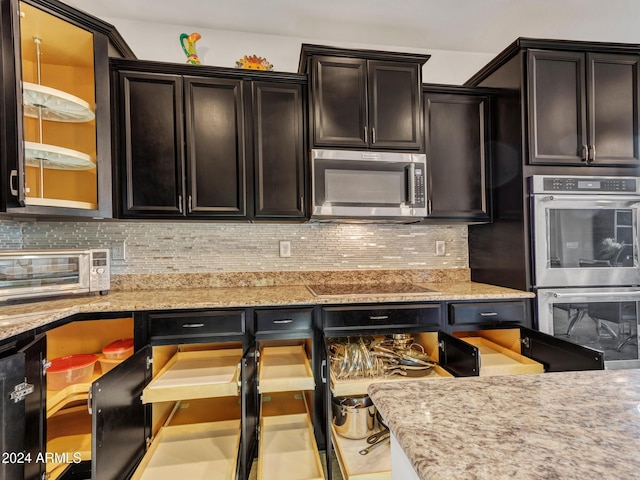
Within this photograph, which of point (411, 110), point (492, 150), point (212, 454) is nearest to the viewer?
point (212, 454)

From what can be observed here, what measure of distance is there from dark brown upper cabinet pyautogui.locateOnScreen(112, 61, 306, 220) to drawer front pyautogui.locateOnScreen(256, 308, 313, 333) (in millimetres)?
620

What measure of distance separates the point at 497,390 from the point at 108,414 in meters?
1.43

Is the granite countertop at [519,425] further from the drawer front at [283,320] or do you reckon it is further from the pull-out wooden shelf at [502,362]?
the pull-out wooden shelf at [502,362]

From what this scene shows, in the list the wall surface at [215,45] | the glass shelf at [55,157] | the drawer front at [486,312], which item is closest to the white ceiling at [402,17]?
the wall surface at [215,45]

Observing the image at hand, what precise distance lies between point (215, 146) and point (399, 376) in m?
1.76

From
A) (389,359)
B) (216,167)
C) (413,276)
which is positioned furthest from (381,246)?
(216,167)

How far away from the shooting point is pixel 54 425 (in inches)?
66.1

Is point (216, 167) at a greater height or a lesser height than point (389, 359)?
greater

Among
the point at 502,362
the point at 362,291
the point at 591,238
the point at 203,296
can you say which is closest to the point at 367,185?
the point at 362,291

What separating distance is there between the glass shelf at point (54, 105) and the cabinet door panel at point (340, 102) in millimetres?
1310

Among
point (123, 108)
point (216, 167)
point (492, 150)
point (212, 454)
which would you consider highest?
point (123, 108)

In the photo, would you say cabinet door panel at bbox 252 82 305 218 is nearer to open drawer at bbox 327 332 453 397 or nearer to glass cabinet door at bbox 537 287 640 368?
open drawer at bbox 327 332 453 397

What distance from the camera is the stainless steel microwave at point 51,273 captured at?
4.80 ft

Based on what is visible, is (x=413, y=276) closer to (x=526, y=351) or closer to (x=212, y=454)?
Result: (x=526, y=351)
